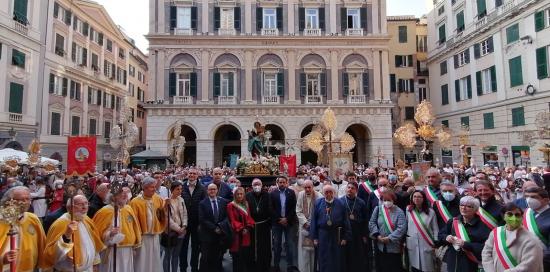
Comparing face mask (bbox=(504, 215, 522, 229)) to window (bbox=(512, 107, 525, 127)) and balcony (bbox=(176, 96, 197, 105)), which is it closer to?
window (bbox=(512, 107, 525, 127))

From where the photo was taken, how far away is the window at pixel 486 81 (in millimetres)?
26203

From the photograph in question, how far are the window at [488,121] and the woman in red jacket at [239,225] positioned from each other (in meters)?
24.7

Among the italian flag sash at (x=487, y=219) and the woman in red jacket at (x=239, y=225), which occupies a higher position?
the italian flag sash at (x=487, y=219)

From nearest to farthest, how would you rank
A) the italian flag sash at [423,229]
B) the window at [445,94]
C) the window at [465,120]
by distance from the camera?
→ 1. the italian flag sash at [423,229]
2. the window at [465,120]
3. the window at [445,94]

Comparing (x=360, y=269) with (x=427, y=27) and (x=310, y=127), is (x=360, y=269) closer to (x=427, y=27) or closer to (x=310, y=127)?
(x=310, y=127)

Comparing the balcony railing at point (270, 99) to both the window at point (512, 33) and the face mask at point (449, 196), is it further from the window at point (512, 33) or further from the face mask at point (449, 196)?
the face mask at point (449, 196)

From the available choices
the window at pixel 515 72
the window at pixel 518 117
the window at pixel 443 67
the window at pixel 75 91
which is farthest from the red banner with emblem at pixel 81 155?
the window at pixel 443 67

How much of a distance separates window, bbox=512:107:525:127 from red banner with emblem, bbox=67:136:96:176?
79.8 ft

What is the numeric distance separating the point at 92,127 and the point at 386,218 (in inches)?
1261

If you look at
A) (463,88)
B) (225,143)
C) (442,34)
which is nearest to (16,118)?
(225,143)

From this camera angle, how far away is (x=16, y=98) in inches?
913

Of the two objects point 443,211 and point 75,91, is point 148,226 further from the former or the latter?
point 75,91

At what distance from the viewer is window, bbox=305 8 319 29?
30562 mm

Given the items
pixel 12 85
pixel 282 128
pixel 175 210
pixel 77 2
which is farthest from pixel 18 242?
pixel 77 2
